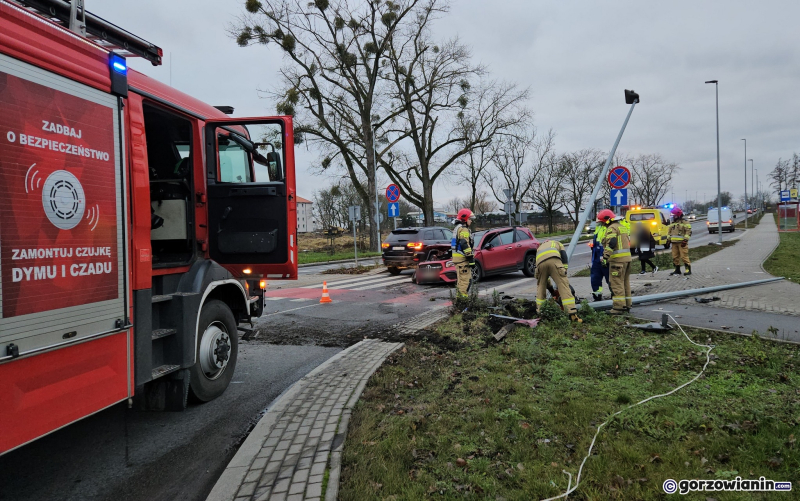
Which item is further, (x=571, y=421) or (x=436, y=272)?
(x=436, y=272)

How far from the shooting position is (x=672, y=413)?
3623mm

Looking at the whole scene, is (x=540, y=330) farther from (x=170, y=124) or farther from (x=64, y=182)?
(x=64, y=182)

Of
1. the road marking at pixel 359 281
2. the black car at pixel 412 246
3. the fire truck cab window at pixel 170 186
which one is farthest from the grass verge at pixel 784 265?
the fire truck cab window at pixel 170 186

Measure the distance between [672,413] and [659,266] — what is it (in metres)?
13.8

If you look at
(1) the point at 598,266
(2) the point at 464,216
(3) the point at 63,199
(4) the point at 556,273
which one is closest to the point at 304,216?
(2) the point at 464,216

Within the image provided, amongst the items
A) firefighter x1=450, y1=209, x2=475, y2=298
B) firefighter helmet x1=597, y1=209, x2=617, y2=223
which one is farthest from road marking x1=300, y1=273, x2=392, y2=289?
firefighter helmet x1=597, y1=209, x2=617, y2=223

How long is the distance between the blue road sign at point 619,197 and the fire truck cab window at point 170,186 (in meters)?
11.0

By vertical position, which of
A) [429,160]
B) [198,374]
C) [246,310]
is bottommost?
[198,374]

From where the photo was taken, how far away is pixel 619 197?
1252 centimetres

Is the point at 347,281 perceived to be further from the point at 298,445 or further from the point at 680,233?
the point at 298,445

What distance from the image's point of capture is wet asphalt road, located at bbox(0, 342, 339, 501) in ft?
10.2

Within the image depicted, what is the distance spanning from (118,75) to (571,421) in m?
4.16

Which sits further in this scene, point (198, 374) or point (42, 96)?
point (198, 374)

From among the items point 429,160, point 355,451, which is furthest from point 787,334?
point 429,160
